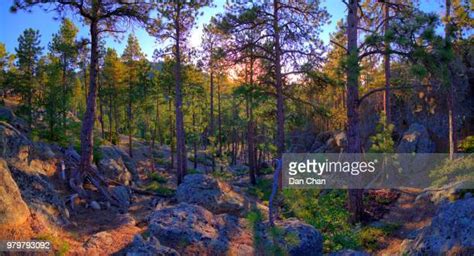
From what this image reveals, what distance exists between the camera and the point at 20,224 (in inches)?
255

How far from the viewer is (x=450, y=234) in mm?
6055

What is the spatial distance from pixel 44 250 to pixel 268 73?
11373mm

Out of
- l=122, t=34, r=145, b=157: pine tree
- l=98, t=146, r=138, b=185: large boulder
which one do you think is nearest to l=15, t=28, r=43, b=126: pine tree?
l=122, t=34, r=145, b=157: pine tree

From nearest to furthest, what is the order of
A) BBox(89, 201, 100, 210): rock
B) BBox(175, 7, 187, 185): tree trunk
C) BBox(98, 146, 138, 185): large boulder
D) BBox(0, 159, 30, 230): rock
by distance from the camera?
BBox(0, 159, 30, 230): rock, BBox(89, 201, 100, 210): rock, BBox(98, 146, 138, 185): large boulder, BBox(175, 7, 187, 185): tree trunk

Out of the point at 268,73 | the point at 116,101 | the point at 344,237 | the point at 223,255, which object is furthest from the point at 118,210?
the point at 116,101

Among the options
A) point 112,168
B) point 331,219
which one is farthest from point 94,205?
point 331,219

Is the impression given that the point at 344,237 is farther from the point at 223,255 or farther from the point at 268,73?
the point at 268,73

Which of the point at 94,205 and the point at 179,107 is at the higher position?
the point at 179,107

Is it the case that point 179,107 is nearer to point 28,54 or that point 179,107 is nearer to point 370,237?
point 370,237

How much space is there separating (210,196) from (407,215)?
719 cm

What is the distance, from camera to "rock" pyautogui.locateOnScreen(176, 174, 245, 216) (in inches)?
477

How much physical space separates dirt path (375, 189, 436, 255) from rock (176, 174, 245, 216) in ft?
16.2

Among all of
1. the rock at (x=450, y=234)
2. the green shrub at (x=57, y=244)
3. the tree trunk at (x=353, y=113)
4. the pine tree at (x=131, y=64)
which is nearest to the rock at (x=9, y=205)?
the green shrub at (x=57, y=244)

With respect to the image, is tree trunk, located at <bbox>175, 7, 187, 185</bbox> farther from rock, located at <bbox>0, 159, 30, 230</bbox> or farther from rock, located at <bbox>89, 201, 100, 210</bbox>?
rock, located at <bbox>0, 159, 30, 230</bbox>
